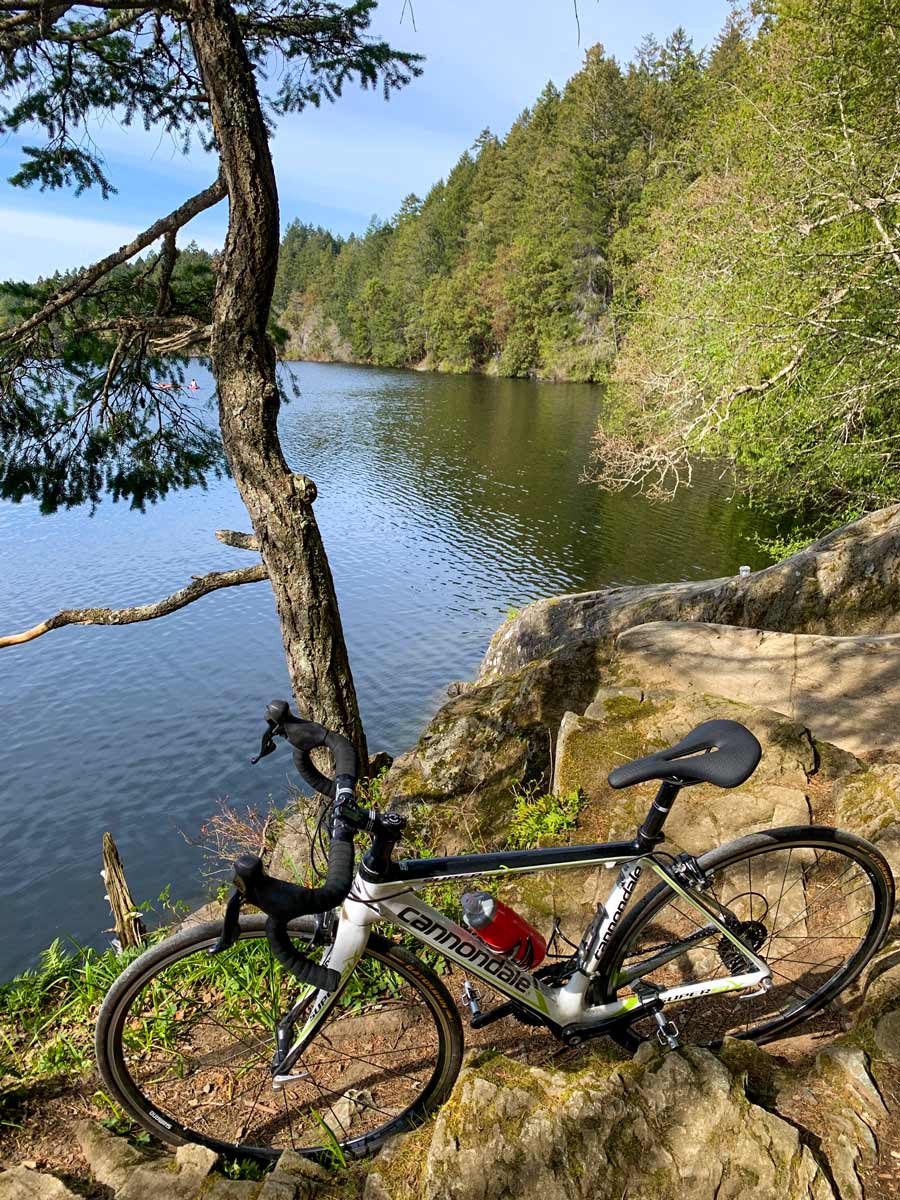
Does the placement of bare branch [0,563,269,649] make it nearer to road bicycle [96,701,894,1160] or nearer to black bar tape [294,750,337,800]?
road bicycle [96,701,894,1160]

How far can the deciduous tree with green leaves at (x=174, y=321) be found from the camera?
5023mm

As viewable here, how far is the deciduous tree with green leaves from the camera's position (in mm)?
5023

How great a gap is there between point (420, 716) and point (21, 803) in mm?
6171

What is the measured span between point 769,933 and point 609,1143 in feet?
4.71

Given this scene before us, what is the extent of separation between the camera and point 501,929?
8.04 feet

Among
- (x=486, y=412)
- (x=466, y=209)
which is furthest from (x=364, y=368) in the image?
(x=486, y=412)

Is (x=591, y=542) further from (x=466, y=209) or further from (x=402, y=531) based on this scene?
(x=466, y=209)

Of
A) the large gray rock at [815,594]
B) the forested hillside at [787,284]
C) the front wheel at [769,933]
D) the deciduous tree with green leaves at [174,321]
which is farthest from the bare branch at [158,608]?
the forested hillside at [787,284]

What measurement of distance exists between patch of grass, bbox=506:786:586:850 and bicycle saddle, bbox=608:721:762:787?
5.52 ft

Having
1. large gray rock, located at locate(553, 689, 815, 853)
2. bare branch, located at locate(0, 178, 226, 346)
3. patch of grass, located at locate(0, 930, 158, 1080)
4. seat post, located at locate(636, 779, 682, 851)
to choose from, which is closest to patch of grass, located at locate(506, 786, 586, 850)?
large gray rock, located at locate(553, 689, 815, 853)

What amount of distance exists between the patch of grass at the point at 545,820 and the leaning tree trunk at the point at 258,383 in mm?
2145

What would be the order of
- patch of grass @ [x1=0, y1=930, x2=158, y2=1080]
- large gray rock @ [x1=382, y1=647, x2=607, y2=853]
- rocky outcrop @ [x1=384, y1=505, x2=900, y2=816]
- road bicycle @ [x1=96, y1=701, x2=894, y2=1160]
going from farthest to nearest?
rocky outcrop @ [x1=384, y1=505, x2=900, y2=816], large gray rock @ [x1=382, y1=647, x2=607, y2=853], patch of grass @ [x1=0, y1=930, x2=158, y2=1080], road bicycle @ [x1=96, y1=701, x2=894, y2=1160]

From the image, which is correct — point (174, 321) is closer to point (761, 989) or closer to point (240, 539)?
point (240, 539)

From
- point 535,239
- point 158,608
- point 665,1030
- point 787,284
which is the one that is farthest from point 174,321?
point 535,239
